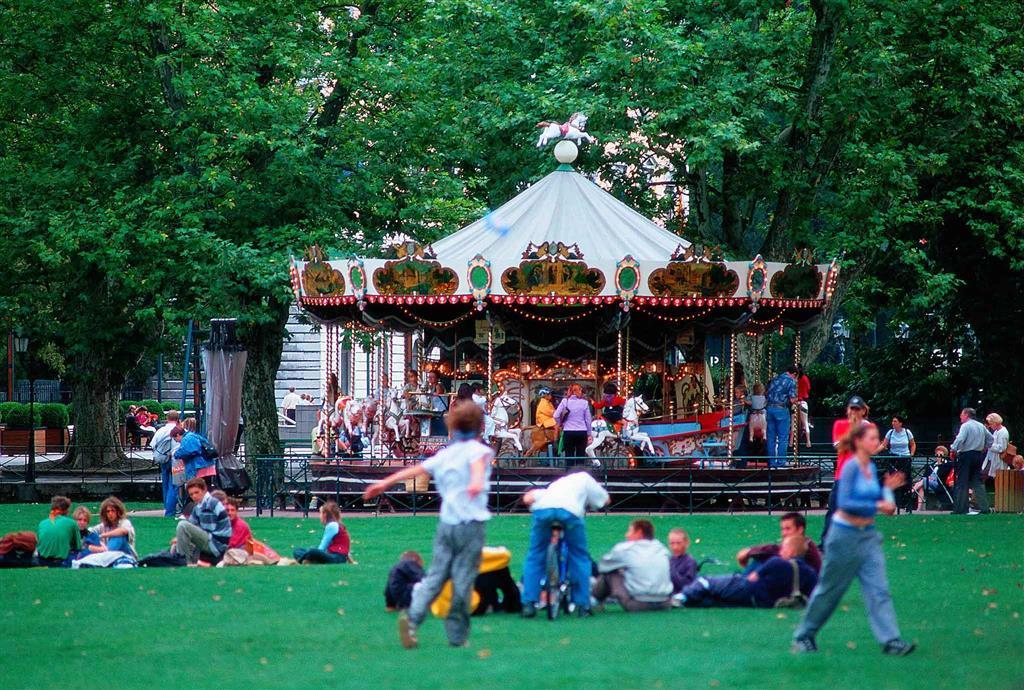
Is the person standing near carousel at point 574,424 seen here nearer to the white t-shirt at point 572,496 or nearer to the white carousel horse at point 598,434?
the white carousel horse at point 598,434

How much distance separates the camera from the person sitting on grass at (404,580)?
1484 centimetres

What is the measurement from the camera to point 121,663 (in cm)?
1205

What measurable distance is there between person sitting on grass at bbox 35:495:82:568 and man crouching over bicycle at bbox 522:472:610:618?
7.03 metres

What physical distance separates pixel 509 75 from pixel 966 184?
35.3 feet

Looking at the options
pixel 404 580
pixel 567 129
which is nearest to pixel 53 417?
pixel 567 129

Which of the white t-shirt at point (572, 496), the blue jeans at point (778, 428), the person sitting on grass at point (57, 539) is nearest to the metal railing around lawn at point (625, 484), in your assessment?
the blue jeans at point (778, 428)

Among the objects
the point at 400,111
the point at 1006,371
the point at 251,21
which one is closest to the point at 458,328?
the point at 400,111

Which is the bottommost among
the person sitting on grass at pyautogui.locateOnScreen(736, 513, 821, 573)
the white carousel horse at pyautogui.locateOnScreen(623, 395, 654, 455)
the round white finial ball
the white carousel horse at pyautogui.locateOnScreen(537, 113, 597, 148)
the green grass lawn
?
the green grass lawn

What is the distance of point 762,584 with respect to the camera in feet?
49.6

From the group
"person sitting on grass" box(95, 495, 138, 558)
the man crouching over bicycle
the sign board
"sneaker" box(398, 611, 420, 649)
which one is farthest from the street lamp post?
"sneaker" box(398, 611, 420, 649)

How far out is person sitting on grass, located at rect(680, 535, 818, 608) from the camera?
15.1 meters

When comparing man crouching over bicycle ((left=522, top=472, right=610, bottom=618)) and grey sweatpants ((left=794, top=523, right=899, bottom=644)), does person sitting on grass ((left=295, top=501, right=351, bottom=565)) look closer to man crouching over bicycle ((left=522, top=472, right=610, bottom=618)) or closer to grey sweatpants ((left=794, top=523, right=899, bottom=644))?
man crouching over bicycle ((left=522, top=472, right=610, bottom=618))

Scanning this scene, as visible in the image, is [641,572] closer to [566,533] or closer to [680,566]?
[680,566]

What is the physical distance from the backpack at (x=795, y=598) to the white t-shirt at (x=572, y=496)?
1.97 meters
